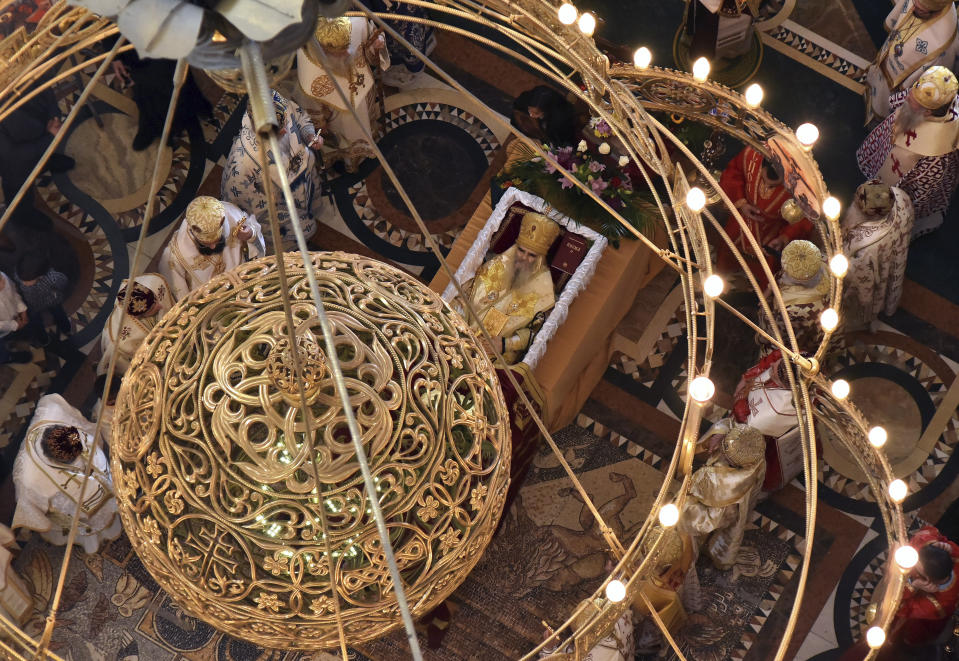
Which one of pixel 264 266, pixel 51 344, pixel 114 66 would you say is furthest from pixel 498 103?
pixel 264 266

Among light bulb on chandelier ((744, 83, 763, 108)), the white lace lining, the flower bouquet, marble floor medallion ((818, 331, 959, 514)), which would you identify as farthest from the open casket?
light bulb on chandelier ((744, 83, 763, 108))

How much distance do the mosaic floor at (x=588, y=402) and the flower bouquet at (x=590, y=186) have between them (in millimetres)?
1036

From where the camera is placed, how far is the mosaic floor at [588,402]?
27.2 ft

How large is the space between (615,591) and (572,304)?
Result: 4.71 meters

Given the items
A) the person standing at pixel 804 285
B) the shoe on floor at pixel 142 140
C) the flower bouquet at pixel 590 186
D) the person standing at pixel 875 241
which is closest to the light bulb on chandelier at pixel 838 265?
the person standing at pixel 804 285

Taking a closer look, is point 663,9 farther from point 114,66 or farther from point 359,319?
point 359,319

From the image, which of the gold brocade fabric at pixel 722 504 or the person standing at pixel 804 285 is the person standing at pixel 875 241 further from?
the gold brocade fabric at pixel 722 504

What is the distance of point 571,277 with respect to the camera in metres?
8.17

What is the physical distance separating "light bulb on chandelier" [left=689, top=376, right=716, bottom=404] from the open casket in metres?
4.08

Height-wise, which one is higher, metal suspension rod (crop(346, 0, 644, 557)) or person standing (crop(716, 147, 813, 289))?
person standing (crop(716, 147, 813, 289))

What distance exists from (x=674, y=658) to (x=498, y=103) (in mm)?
4521

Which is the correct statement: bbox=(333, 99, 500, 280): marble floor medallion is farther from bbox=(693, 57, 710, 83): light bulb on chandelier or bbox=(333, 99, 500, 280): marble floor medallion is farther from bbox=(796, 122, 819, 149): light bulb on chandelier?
Result: bbox=(796, 122, 819, 149): light bulb on chandelier

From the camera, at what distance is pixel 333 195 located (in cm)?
938

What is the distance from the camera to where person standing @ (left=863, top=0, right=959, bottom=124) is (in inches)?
329
